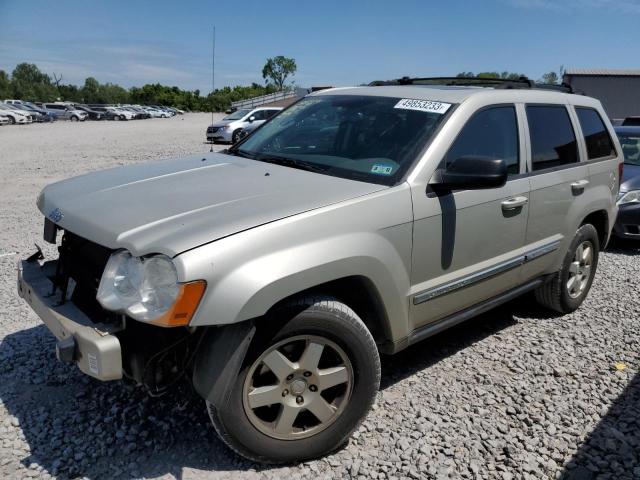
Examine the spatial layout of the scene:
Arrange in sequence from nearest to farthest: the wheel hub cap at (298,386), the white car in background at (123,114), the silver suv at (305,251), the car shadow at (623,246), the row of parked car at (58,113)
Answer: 1. the silver suv at (305,251)
2. the wheel hub cap at (298,386)
3. the car shadow at (623,246)
4. the row of parked car at (58,113)
5. the white car in background at (123,114)

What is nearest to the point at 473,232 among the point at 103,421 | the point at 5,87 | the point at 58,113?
the point at 103,421

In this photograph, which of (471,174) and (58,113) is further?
(58,113)

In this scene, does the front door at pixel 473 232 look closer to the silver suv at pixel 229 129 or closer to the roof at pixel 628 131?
the roof at pixel 628 131

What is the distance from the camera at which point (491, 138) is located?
3.56m

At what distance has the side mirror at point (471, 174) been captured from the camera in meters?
2.89

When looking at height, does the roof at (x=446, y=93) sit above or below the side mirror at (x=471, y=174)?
above

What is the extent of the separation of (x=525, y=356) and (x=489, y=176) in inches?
65.9

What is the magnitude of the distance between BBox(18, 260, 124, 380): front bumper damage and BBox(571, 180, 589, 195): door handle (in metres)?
3.34

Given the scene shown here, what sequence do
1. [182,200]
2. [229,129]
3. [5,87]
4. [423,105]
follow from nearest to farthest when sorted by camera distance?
1. [182,200]
2. [423,105]
3. [229,129]
4. [5,87]

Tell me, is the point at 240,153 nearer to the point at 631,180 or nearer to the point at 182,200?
the point at 182,200

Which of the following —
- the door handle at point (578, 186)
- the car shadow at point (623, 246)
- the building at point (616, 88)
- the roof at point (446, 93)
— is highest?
the building at point (616, 88)

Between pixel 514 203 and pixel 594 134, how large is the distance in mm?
1616

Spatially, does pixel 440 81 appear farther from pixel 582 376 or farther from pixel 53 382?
pixel 53 382

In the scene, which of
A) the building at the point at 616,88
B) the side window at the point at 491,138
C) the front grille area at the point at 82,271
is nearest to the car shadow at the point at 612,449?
the side window at the point at 491,138
